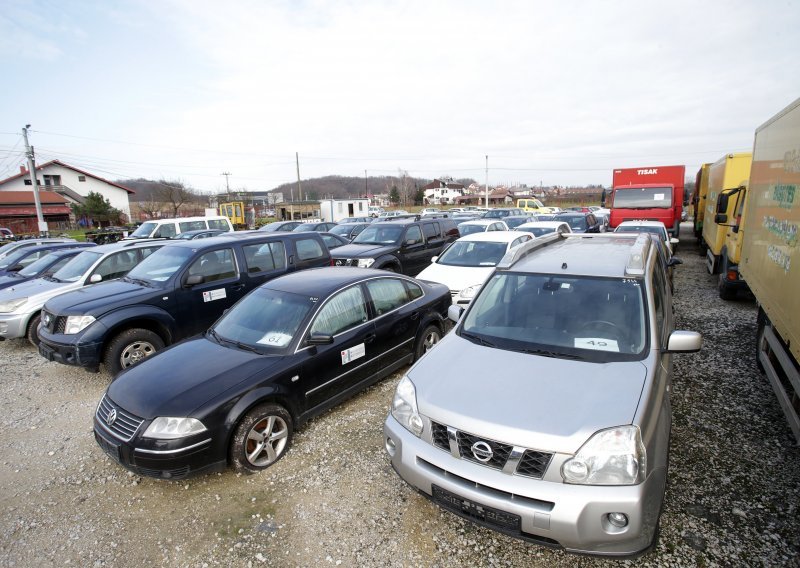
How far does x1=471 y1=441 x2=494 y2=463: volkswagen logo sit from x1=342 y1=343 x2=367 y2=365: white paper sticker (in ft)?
6.91

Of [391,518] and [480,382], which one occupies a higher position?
[480,382]

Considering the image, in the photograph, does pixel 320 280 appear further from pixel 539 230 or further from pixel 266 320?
pixel 539 230

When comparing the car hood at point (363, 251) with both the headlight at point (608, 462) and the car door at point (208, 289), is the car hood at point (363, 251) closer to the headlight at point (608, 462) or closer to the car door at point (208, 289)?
the car door at point (208, 289)

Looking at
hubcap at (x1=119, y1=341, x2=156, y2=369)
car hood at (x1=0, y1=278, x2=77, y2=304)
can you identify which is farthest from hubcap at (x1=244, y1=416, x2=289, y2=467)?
car hood at (x1=0, y1=278, x2=77, y2=304)

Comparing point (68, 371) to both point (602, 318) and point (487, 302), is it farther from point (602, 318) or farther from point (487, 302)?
point (602, 318)

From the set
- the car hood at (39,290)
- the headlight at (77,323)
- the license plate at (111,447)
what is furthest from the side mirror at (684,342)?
the car hood at (39,290)

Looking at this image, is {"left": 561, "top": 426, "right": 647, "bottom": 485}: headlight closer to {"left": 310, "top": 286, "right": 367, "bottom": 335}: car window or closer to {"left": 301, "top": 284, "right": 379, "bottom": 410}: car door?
{"left": 301, "top": 284, "right": 379, "bottom": 410}: car door

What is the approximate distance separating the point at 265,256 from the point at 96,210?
43787mm

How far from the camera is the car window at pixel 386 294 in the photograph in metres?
4.86

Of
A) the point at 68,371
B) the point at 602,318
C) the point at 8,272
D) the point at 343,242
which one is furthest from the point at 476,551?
the point at 8,272

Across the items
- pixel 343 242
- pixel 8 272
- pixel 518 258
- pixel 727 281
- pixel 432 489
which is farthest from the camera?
pixel 343 242

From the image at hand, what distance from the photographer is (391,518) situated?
302 cm

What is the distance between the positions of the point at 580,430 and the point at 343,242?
405 inches

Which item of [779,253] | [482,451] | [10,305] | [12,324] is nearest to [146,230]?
[10,305]
